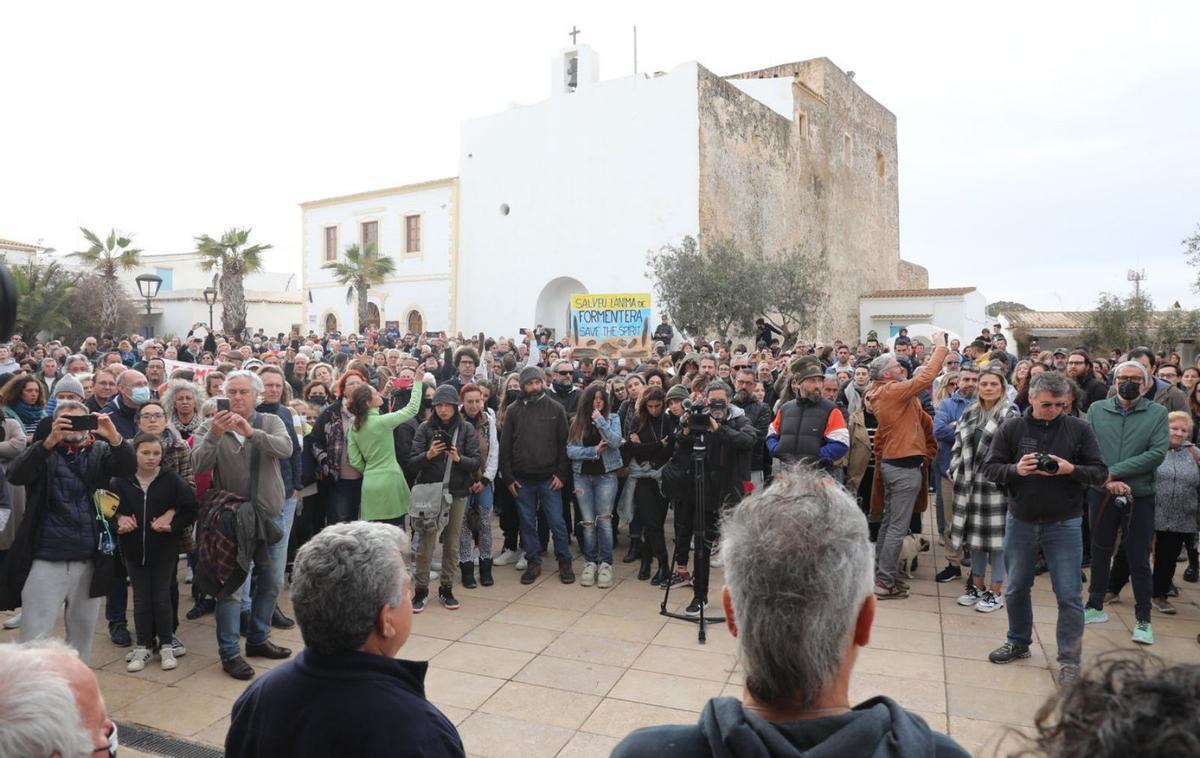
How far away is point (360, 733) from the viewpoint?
2061 millimetres

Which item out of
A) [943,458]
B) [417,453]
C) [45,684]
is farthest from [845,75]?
[45,684]

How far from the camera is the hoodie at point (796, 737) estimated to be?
1316 millimetres

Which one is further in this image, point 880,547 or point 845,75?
point 845,75

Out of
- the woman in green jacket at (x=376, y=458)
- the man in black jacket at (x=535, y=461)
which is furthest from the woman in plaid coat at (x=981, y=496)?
the woman in green jacket at (x=376, y=458)

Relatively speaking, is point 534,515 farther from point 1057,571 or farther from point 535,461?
point 1057,571

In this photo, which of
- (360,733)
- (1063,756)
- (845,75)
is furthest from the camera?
(845,75)

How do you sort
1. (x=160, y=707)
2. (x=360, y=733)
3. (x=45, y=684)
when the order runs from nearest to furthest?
(x=45, y=684) < (x=360, y=733) < (x=160, y=707)

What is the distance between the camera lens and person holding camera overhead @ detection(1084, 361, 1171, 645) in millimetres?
5727

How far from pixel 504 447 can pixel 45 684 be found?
19.3ft

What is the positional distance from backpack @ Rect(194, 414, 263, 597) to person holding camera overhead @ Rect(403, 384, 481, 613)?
4.46 ft

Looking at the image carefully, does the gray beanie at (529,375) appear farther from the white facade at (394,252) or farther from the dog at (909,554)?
the white facade at (394,252)

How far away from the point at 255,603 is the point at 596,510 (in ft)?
9.85

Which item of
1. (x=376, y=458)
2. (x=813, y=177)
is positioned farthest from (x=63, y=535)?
(x=813, y=177)

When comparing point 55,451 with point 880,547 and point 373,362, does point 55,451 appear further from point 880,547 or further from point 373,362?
point 373,362
